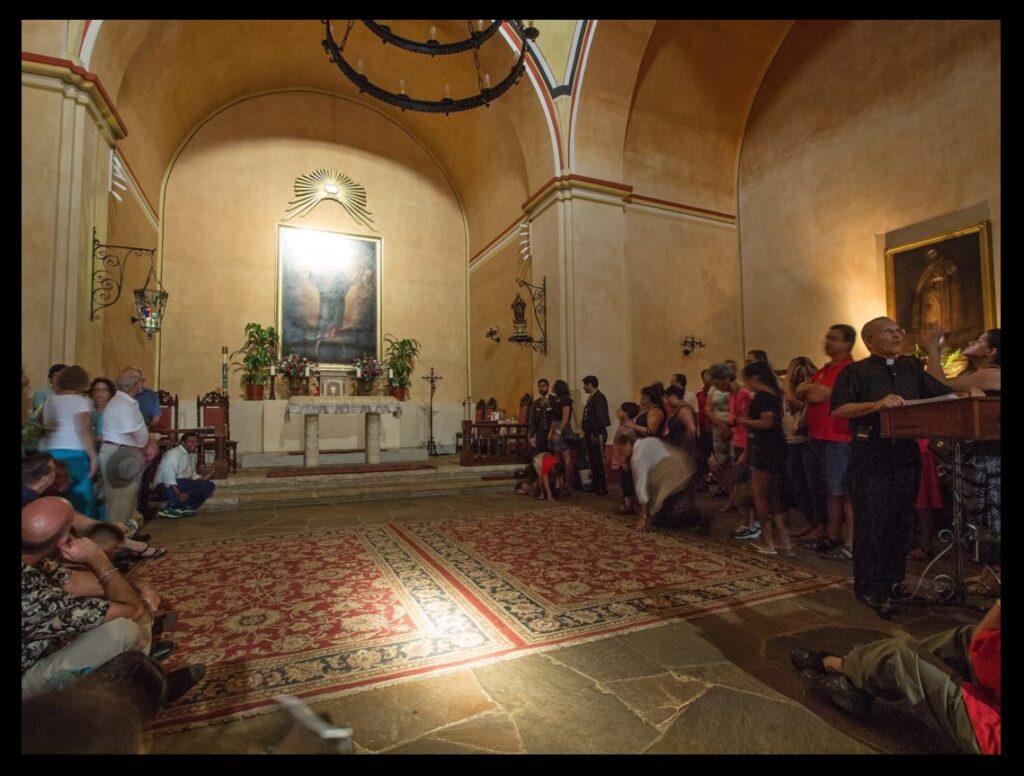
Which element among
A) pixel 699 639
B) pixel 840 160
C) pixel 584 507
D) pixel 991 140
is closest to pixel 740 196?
pixel 840 160

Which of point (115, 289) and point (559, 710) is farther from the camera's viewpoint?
point (115, 289)

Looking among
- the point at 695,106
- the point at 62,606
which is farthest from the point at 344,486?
the point at 695,106

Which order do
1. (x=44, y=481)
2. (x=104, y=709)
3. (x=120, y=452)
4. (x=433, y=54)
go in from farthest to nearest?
1. (x=433, y=54)
2. (x=120, y=452)
3. (x=44, y=481)
4. (x=104, y=709)

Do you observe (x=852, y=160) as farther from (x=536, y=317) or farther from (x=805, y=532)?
(x=805, y=532)

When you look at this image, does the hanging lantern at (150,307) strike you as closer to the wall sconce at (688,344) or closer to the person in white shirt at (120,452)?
the person in white shirt at (120,452)

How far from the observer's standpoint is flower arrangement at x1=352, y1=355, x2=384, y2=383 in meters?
10.8

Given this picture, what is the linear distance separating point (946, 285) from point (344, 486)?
28.2ft

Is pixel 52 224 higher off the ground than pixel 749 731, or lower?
higher

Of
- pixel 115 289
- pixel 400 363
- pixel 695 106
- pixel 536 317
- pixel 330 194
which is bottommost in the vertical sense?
pixel 400 363

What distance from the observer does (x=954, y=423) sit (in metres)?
2.35

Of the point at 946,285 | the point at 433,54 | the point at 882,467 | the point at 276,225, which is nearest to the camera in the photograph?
the point at 882,467

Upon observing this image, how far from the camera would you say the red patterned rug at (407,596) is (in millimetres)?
2301

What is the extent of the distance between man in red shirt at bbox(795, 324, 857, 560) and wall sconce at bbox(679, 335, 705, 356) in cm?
531

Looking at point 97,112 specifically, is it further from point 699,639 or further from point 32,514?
point 699,639
